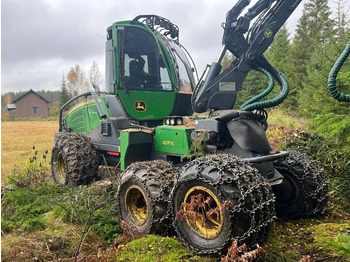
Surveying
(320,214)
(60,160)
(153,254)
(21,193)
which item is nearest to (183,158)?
(153,254)

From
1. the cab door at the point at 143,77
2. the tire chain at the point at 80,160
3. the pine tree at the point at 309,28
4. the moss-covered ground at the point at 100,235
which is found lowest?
the moss-covered ground at the point at 100,235

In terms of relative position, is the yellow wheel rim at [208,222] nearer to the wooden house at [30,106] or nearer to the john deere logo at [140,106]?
the john deere logo at [140,106]

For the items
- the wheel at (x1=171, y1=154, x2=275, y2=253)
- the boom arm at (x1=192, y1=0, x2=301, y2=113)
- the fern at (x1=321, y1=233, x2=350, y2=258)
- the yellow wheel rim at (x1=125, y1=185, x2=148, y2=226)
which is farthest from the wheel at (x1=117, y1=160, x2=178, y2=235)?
the fern at (x1=321, y1=233, x2=350, y2=258)

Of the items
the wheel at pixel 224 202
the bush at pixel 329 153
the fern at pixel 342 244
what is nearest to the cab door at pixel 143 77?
the wheel at pixel 224 202

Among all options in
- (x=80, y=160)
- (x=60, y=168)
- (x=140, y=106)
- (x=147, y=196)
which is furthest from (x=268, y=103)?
(x=60, y=168)

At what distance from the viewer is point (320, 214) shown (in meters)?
4.54

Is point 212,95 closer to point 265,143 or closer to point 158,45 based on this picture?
point 265,143

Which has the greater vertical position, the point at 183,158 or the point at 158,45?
the point at 158,45

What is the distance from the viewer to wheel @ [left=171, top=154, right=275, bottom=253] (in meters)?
3.09

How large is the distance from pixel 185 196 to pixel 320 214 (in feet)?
7.29

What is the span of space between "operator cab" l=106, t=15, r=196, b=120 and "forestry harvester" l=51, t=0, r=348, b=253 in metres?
0.02

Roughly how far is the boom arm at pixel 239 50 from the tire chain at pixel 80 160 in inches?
108

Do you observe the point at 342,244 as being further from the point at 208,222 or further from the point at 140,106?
the point at 140,106

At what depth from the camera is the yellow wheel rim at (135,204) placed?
429 cm
